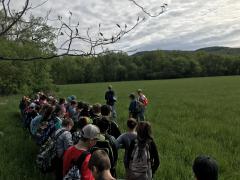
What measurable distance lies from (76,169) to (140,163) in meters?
1.38

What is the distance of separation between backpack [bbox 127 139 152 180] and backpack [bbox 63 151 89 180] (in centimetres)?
131

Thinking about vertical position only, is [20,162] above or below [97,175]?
below

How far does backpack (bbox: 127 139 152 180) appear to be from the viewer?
5586 millimetres

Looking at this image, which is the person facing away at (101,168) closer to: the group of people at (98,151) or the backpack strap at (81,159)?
the group of people at (98,151)

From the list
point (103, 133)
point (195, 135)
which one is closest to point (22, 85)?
point (195, 135)

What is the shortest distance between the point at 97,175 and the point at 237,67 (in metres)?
137

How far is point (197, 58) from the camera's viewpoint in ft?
506

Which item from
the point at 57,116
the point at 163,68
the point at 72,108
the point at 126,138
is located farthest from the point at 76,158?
the point at 163,68

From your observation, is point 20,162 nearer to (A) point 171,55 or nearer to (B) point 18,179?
(B) point 18,179

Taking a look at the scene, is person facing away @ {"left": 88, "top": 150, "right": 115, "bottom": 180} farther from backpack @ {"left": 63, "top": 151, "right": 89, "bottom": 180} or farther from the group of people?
backpack @ {"left": 63, "top": 151, "right": 89, "bottom": 180}

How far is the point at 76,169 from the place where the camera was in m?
4.50

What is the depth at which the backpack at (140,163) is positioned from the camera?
18.3 ft

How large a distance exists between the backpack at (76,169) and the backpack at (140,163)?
4.28 ft

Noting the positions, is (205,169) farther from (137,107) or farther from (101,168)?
(137,107)
